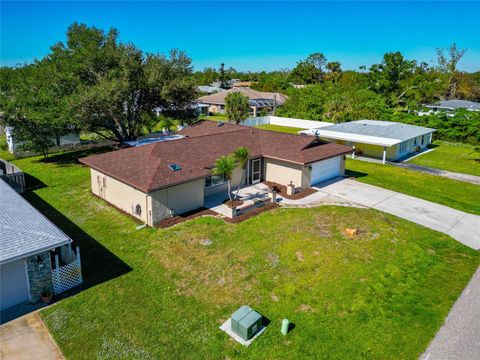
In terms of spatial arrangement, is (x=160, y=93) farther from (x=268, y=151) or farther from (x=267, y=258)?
(x=267, y=258)

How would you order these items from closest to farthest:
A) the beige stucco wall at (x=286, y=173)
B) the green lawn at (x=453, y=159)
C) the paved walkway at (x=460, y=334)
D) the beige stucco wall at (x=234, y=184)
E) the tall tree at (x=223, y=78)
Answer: the paved walkway at (x=460, y=334), the beige stucco wall at (x=234, y=184), the beige stucco wall at (x=286, y=173), the green lawn at (x=453, y=159), the tall tree at (x=223, y=78)

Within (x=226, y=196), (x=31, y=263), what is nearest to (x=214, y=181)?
(x=226, y=196)

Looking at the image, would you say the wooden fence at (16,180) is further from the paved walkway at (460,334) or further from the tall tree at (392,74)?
the tall tree at (392,74)

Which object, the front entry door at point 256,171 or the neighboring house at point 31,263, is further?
the front entry door at point 256,171

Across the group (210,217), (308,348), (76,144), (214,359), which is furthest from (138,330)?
(76,144)

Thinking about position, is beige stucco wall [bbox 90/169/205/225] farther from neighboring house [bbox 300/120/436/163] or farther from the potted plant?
neighboring house [bbox 300/120/436/163]

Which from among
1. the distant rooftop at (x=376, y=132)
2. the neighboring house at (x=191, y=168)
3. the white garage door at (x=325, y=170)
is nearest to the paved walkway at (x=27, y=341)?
the neighboring house at (x=191, y=168)
